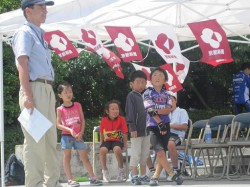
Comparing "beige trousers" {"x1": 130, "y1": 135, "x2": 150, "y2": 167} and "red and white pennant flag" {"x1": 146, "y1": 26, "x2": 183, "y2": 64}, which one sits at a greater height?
"red and white pennant flag" {"x1": 146, "y1": 26, "x2": 183, "y2": 64}

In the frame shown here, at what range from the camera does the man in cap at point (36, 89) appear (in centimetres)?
677

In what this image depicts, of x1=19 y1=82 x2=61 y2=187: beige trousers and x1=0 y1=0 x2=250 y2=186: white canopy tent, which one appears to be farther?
x1=0 y1=0 x2=250 y2=186: white canopy tent

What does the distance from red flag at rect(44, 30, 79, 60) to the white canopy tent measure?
0.23 meters

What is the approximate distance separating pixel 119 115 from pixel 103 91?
8.92 metres

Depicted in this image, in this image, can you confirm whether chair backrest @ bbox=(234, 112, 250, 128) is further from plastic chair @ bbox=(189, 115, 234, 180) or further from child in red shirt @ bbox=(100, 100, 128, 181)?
child in red shirt @ bbox=(100, 100, 128, 181)

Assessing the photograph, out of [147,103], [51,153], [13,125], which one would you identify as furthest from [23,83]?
[13,125]

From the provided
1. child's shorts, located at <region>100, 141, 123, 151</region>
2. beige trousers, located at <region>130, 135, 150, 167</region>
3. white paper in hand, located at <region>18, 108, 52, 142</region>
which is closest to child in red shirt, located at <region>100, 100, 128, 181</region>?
child's shorts, located at <region>100, 141, 123, 151</region>

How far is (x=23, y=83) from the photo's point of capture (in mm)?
6715

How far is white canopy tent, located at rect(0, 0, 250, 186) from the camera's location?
35.6ft

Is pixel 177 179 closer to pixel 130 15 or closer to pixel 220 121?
pixel 220 121

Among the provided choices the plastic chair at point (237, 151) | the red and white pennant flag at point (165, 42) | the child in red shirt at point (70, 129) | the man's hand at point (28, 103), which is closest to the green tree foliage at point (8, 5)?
the red and white pennant flag at point (165, 42)

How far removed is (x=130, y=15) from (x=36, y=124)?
19.3ft

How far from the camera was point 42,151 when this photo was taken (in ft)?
22.4

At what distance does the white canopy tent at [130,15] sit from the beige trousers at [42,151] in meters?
3.67
